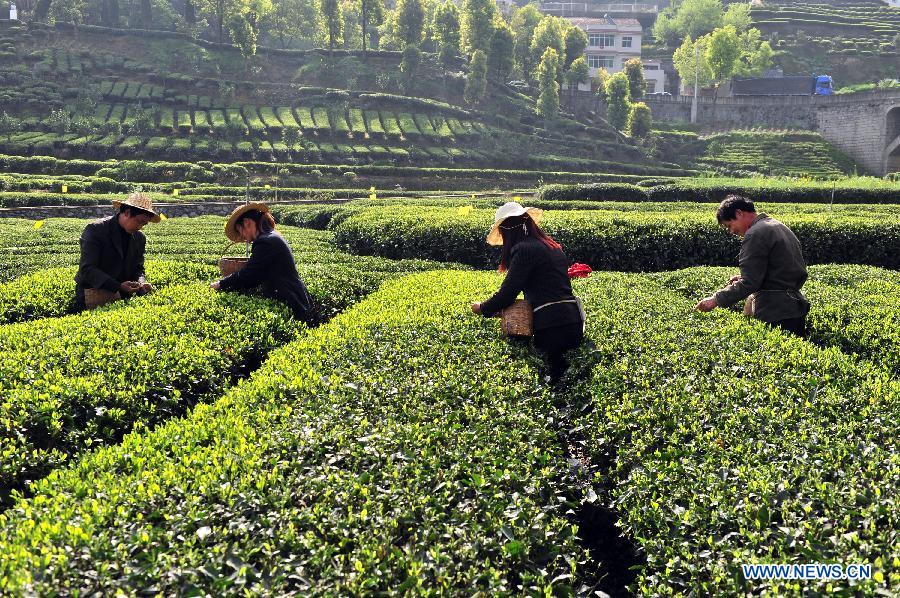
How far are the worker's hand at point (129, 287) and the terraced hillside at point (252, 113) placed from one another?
154 ft

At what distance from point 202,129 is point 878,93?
62531 mm

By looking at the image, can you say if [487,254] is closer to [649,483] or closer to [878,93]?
[649,483]

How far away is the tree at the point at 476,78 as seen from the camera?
72.0 meters

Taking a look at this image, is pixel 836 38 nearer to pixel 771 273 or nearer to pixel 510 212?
pixel 771 273

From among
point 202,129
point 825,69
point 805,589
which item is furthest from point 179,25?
point 805,589

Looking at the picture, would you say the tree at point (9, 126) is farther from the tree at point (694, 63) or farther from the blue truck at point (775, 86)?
the blue truck at point (775, 86)

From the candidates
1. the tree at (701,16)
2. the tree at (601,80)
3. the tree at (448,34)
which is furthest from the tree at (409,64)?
the tree at (701,16)

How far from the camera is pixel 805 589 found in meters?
2.81

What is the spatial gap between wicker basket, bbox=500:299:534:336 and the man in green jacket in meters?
2.37

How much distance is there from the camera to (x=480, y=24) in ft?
251

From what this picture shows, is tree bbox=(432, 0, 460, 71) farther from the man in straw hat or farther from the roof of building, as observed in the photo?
the man in straw hat

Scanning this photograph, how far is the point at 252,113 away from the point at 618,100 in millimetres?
37615

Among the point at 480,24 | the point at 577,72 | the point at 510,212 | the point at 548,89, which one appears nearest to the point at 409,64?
the point at 480,24

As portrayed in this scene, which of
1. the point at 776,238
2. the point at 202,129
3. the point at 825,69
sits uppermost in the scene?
the point at 825,69
